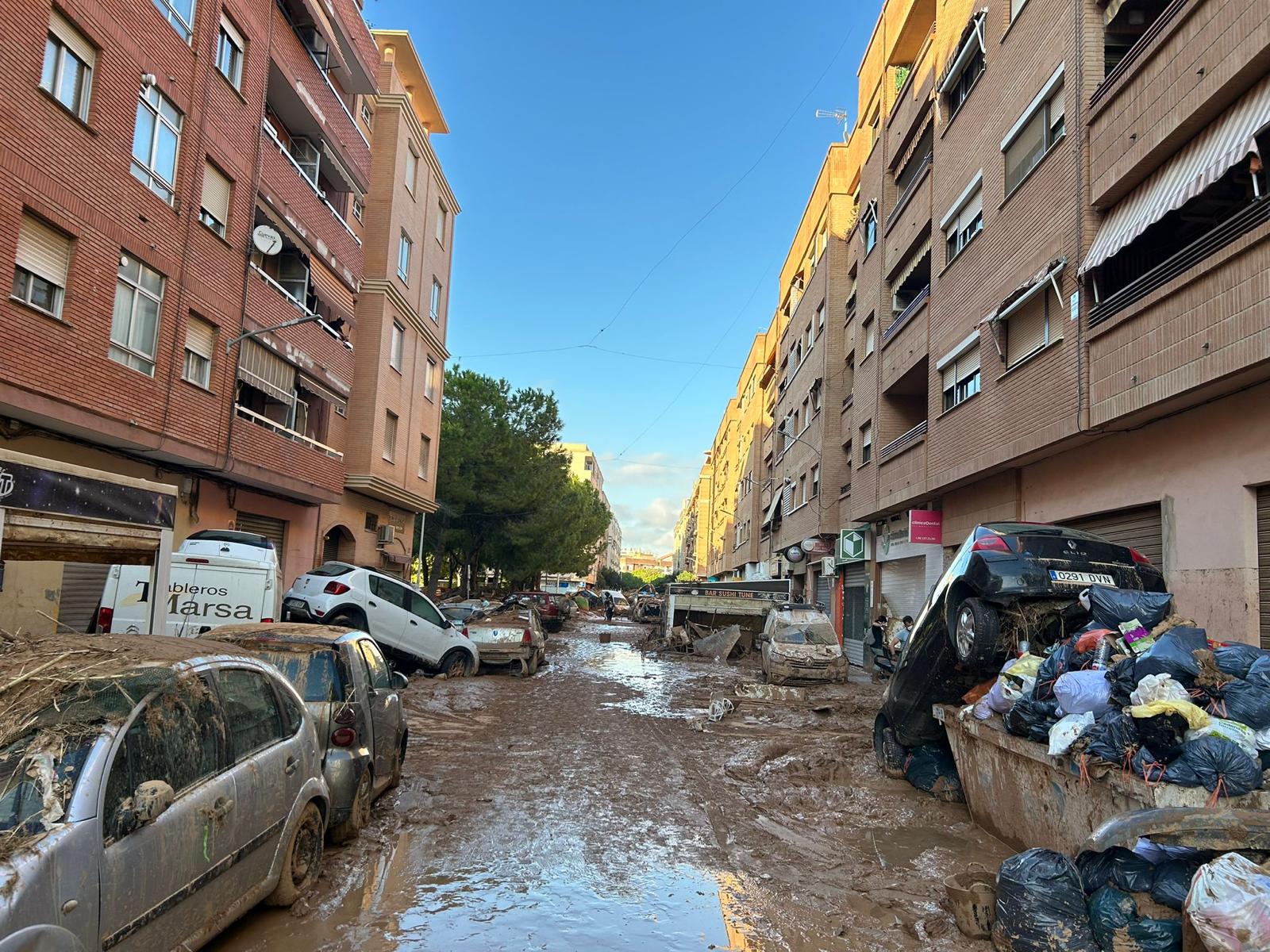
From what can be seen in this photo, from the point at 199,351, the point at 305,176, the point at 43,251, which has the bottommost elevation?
the point at 199,351

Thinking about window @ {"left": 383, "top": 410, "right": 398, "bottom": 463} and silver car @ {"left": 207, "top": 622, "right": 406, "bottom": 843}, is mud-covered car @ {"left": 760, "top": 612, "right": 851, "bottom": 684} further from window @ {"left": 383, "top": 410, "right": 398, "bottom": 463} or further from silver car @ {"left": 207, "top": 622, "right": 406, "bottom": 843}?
window @ {"left": 383, "top": 410, "right": 398, "bottom": 463}

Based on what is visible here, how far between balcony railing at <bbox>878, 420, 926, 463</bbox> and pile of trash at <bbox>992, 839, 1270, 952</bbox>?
1429 centimetres

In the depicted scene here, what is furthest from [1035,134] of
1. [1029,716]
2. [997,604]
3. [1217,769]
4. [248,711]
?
[248,711]

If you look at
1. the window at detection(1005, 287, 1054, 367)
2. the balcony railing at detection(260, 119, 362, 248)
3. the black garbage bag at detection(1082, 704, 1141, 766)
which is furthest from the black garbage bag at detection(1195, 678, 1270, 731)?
the balcony railing at detection(260, 119, 362, 248)

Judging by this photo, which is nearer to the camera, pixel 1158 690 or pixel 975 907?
pixel 975 907

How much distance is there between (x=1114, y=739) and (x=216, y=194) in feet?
53.6

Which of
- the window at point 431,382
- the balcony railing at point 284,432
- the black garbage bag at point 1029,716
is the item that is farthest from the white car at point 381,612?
the window at point 431,382

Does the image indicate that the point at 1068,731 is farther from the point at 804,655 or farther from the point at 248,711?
the point at 804,655

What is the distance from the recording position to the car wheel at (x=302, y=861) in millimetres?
4672

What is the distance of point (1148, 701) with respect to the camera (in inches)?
192

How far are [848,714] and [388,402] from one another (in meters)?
16.1

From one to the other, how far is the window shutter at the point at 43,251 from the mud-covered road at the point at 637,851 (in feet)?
25.1

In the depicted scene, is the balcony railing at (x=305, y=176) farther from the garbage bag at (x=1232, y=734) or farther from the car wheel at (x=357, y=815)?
the garbage bag at (x=1232, y=734)

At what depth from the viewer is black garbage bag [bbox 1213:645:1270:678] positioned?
504 cm
